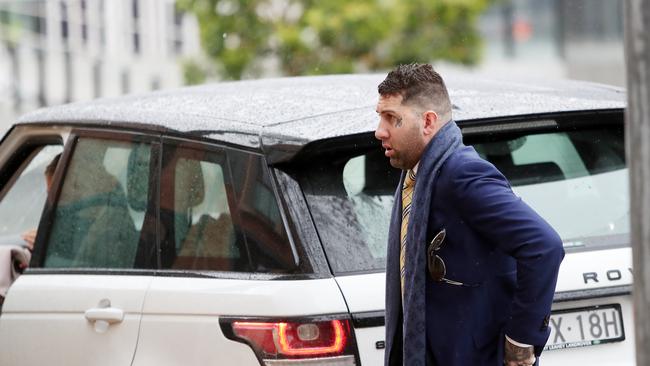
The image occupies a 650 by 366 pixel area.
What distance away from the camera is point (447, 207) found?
3.70 meters

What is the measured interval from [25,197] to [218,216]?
6.03 ft

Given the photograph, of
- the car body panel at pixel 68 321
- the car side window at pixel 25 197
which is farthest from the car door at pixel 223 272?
the car side window at pixel 25 197

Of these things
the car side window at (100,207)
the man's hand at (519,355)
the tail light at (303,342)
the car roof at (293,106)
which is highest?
the car roof at (293,106)

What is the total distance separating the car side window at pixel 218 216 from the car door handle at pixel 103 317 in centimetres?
24

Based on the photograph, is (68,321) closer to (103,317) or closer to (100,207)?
(103,317)

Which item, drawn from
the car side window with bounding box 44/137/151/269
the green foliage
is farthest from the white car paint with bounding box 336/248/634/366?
the green foliage

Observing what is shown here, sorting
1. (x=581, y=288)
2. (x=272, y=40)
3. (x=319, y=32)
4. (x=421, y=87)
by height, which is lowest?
(x=272, y=40)

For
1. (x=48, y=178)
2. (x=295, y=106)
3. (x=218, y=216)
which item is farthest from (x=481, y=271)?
(x=48, y=178)

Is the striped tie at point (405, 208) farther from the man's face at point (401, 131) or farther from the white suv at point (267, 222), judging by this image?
the white suv at point (267, 222)

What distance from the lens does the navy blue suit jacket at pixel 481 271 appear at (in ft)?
11.7

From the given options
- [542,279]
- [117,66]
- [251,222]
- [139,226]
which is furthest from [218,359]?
[117,66]

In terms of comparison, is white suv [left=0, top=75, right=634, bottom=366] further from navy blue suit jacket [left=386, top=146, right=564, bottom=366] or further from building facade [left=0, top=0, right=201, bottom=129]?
building facade [left=0, top=0, right=201, bottom=129]

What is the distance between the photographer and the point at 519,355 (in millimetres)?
3607

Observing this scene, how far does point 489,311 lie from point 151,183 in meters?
1.74
